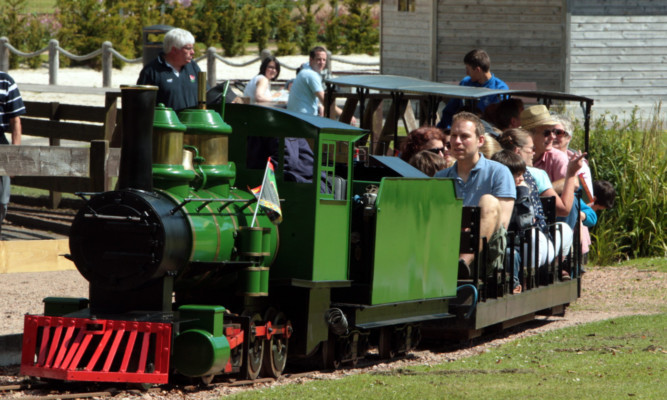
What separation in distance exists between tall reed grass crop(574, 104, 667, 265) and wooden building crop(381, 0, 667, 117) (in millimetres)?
12108

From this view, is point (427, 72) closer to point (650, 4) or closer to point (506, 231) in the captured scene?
point (650, 4)

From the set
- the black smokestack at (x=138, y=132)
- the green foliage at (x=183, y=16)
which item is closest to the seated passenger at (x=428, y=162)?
the black smokestack at (x=138, y=132)

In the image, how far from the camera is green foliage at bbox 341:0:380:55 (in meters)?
42.4

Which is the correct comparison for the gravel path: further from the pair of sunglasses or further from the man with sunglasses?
the pair of sunglasses

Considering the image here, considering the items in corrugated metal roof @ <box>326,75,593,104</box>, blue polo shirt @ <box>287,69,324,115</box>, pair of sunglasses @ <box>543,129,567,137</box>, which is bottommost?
pair of sunglasses @ <box>543,129,567,137</box>

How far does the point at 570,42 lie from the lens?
26.5 m

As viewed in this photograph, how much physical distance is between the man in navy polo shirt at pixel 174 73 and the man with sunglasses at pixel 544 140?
3.14 metres

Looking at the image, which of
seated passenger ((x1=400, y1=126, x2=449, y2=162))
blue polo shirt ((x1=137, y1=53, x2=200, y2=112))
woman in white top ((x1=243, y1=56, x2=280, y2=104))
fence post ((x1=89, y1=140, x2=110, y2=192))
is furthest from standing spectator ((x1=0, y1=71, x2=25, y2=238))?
woman in white top ((x1=243, y1=56, x2=280, y2=104))

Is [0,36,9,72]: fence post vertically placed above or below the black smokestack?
above

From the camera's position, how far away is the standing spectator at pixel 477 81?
11.8m

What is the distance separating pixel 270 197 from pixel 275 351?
42.3 inches

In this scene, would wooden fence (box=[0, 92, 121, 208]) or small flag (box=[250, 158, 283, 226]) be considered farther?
wooden fence (box=[0, 92, 121, 208])

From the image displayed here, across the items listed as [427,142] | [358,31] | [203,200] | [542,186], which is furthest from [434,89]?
[358,31]

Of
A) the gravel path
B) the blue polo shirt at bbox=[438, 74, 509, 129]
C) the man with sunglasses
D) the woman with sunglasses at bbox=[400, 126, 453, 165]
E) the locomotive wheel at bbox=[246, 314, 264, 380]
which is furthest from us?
Result: the blue polo shirt at bbox=[438, 74, 509, 129]
